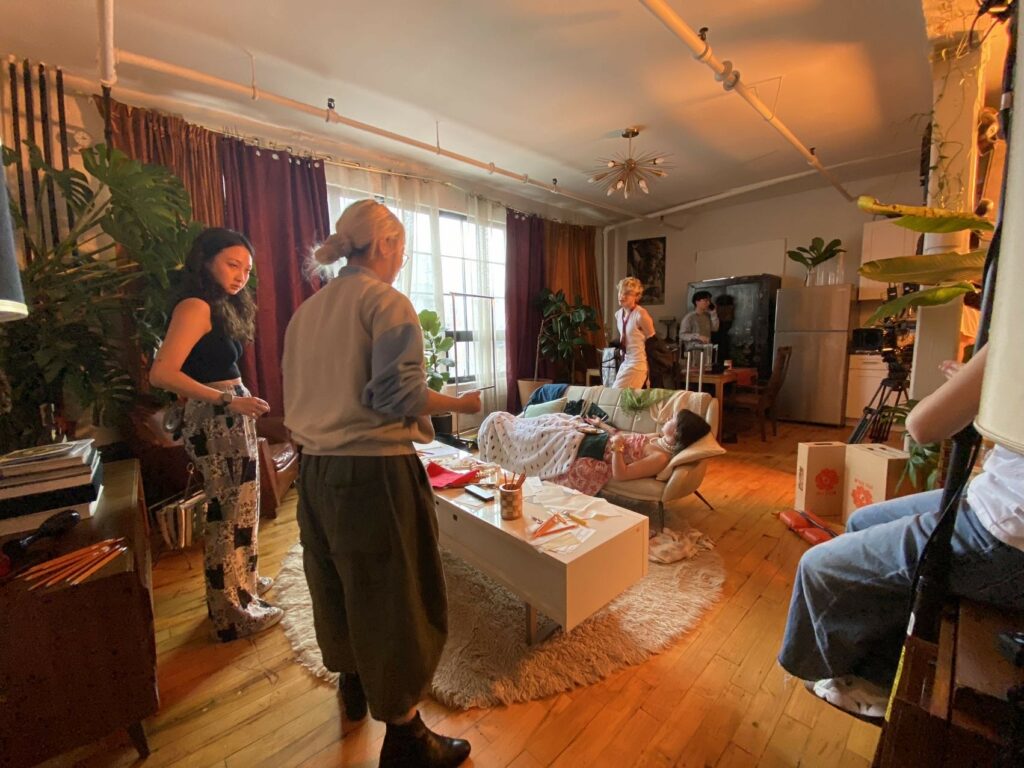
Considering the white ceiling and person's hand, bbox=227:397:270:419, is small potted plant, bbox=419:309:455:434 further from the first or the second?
person's hand, bbox=227:397:270:419

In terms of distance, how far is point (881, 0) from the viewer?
2.14 metres

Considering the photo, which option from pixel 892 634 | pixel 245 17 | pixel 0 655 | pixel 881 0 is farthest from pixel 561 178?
pixel 0 655

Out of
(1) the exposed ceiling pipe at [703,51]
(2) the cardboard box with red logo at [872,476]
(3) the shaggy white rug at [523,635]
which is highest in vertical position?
(1) the exposed ceiling pipe at [703,51]

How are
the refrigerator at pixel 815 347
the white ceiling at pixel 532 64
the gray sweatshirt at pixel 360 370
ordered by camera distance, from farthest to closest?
the refrigerator at pixel 815 347 → the white ceiling at pixel 532 64 → the gray sweatshirt at pixel 360 370

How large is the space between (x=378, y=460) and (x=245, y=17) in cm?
254

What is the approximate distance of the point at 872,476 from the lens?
2348 mm

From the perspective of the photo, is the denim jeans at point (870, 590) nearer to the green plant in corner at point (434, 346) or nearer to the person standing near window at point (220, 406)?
the person standing near window at point (220, 406)

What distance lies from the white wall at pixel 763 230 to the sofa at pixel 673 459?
3.74m

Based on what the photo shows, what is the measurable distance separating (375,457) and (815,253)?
5.93 metres

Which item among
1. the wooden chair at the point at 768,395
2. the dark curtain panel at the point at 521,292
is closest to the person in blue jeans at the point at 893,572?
the wooden chair at the point at 768,395

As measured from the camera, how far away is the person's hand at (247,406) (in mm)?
1516

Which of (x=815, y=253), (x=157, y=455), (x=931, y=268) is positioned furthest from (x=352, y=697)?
(x=815, y=253)

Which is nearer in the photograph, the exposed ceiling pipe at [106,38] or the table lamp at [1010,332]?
the table lamp at [1010,332]

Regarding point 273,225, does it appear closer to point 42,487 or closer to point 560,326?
point 42,487
